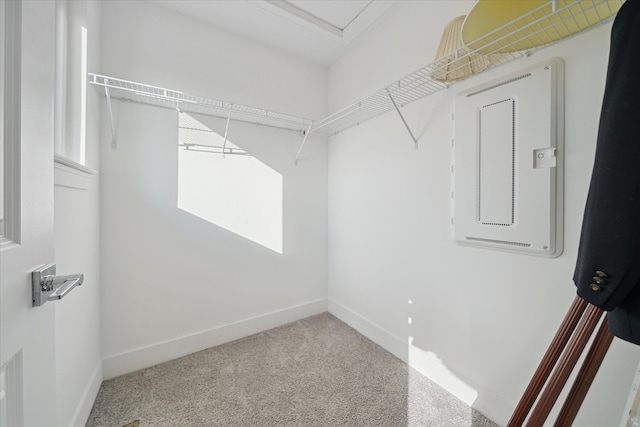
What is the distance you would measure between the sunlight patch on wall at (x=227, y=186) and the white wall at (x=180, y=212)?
0.19ft

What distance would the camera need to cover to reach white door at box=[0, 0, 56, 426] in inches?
17.5

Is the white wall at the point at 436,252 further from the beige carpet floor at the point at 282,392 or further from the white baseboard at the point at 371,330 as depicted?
the beige carpet floor at the point at 282,392

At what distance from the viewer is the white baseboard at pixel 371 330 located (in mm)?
1790

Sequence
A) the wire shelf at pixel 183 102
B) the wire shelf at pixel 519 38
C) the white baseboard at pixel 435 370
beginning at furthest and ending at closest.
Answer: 1. the wire shelf at pixel 183 102
2. the white baseboard at pixel 435 370
3. the wire shelf at pixel 519 38

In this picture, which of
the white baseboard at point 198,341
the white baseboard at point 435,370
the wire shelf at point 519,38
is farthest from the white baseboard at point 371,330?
the wire shelf at point 519,38

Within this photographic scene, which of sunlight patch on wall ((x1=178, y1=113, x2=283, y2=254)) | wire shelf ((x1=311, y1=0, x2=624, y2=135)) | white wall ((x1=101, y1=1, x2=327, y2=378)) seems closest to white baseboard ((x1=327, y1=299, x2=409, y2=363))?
white wall ((x1=101, y1=1, x2=327, y2=378))

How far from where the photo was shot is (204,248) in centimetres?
192

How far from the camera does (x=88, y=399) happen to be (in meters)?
1.31

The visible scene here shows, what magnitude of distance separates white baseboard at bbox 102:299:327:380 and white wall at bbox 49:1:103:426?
104mm

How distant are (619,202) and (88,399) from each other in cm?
232

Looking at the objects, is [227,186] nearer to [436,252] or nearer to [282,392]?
[282,392]

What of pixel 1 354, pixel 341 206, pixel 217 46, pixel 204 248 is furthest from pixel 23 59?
pixel 341 206

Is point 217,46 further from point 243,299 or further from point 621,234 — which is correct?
point 621,234

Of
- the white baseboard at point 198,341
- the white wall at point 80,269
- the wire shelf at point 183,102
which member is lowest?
the white baseboard at point 198,341
